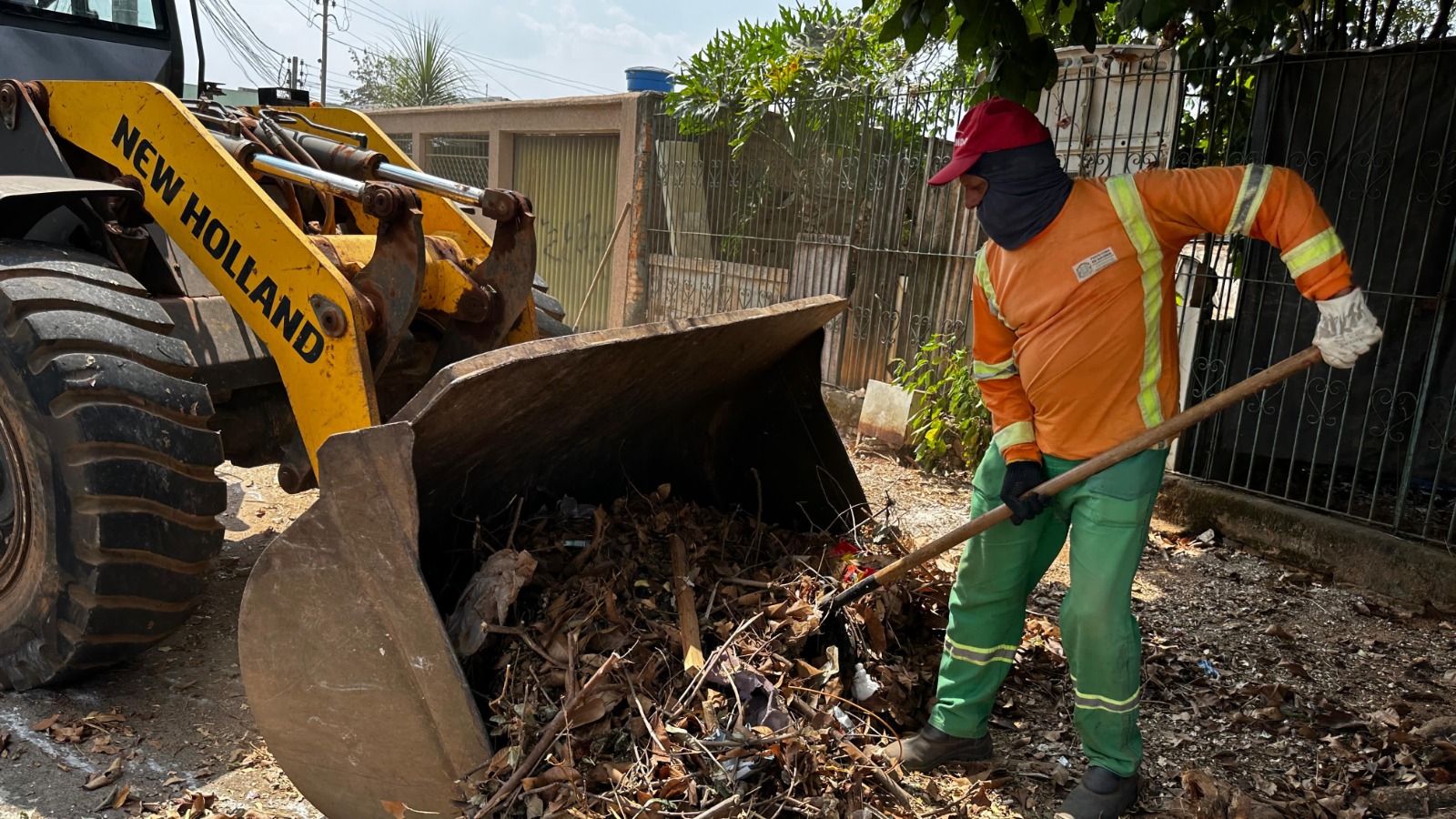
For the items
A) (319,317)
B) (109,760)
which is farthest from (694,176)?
(109,760)

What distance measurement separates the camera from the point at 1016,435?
311cm

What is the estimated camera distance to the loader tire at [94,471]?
3008 mm

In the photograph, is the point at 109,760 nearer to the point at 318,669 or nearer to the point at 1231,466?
the point at 318,669

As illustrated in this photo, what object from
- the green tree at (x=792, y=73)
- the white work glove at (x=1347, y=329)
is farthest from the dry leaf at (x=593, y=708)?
the green tree at (x=792, y=73)

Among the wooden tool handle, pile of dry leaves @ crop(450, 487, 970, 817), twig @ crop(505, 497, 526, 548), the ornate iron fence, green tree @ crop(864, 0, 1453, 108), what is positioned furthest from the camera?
the ornate iron fence

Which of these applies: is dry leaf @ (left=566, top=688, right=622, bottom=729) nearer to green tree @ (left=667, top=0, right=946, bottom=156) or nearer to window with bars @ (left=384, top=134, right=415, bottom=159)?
green tree @ (left=667, top=0, right=946, bottom=156)

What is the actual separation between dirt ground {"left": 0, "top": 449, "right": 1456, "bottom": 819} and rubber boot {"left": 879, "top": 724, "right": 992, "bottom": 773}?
6cm

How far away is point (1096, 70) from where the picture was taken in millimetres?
6137

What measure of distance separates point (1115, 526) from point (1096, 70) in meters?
4.16

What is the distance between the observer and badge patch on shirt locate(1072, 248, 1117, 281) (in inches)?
113

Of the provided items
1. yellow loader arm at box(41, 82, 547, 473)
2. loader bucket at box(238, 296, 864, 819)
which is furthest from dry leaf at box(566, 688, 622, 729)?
yellow loader arm at box(41, 82, 547, 473)

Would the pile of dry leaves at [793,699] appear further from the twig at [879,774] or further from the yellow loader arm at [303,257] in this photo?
the yellow loader arm at [303,257]

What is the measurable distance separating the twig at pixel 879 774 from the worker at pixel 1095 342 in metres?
0.32

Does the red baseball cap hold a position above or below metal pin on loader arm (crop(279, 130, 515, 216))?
above
